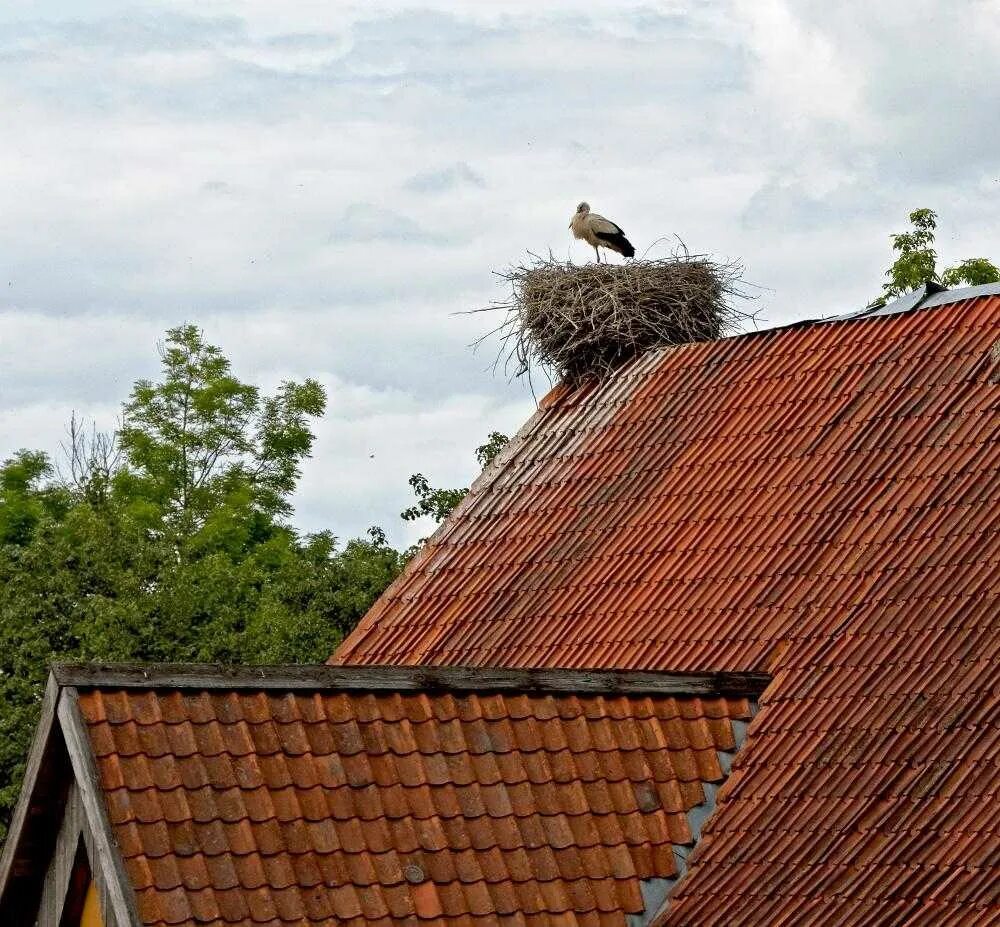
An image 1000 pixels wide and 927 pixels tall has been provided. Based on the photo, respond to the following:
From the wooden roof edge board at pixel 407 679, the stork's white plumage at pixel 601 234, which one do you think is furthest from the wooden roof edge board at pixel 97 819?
the stork's white plumage at pixel 601 234

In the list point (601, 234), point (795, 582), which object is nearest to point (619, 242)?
point (601, 234)

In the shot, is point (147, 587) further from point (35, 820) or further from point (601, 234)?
point (35, 820)

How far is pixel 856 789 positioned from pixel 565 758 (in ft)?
4.70

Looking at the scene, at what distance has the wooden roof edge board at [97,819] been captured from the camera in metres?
9.16

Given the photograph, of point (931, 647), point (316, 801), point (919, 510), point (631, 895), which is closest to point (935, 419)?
point (919, 510)

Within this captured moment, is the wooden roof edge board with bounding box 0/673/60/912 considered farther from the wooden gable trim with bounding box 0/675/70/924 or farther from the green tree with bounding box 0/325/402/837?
the green tree with bounding box 0/325/402/837

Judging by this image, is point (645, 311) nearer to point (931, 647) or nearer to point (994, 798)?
point (931, 647)

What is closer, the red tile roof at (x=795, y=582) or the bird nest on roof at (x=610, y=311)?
the red tile roof at (x=795, y=582)

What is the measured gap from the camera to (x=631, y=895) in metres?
10.3

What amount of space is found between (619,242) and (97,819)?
13.1m

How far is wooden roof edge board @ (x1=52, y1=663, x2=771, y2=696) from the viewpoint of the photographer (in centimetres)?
996

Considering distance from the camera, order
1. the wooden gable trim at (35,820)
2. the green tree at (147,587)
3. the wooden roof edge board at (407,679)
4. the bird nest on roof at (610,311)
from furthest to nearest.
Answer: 1. the green tree at (147,587)
2. the bird nest on roof at (610,311)
3. the wooden gable trim at (35,820)
4. the wooden roof edge board at (407,679)

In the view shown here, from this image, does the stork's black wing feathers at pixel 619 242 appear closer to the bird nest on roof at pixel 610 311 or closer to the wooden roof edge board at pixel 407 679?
the bird nest on roof at pixel 610 311

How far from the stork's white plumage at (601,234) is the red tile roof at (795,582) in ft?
12.9
